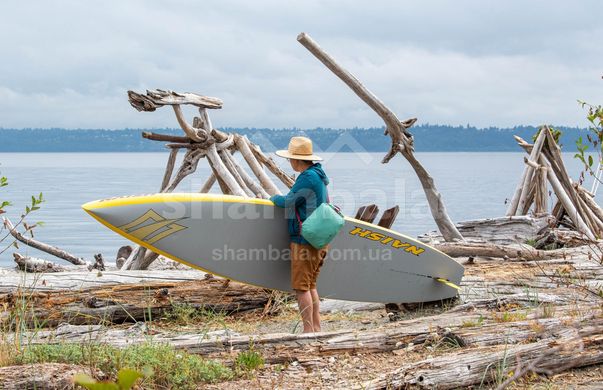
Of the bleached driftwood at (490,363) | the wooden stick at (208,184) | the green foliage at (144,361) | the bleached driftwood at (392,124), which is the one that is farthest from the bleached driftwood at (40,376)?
the bleached driftwood at (392,124)

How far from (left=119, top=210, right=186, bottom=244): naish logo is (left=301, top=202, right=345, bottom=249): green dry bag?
4.36ft

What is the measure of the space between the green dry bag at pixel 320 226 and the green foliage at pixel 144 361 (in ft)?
5.70

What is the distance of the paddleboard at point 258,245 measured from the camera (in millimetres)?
6871

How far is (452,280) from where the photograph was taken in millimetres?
7898

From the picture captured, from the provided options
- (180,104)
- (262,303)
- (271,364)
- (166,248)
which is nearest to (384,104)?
(180,104)

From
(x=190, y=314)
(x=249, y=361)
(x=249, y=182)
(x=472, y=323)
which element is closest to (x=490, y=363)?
(x=472, y=323)

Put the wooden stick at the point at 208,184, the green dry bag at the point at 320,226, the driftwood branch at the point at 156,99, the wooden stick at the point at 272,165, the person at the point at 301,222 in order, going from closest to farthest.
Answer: the green dry bag at the point at 320,226
the person at the point at 301,222
the driftwood branch at the point at 156,99
the wooden stick at the point at 208,184
the wooden stick at the point at 272,165

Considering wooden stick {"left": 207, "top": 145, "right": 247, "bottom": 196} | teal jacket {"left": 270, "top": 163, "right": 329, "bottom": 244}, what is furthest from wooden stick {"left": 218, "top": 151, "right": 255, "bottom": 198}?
teal jacket {"left": 270, "top": 163, "right": 329, "bottom": 244}

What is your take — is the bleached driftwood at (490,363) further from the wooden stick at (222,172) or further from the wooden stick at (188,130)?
the wooden stick at (188,130)

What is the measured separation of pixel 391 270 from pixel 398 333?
247 cm

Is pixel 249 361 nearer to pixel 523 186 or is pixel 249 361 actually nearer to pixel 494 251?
pixel 494 251

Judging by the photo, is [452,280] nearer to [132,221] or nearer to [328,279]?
[328,279]

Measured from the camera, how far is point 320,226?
626 centimetres

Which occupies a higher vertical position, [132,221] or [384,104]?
[384,104]
